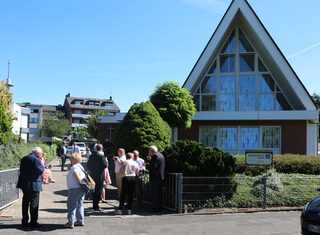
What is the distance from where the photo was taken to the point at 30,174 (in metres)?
6.74

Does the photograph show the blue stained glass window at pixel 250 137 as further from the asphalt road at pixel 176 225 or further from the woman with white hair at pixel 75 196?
the woman with white hair at pixel 75 196

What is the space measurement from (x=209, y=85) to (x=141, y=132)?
40.1ft

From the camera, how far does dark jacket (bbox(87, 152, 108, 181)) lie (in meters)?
8.61

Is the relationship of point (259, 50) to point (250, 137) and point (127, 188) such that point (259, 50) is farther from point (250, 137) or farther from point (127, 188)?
point (127, 188)

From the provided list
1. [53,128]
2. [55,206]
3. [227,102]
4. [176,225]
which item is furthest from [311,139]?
[53,128]

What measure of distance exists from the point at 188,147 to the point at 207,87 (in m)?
14.1

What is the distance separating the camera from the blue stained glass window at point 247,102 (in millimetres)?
21844

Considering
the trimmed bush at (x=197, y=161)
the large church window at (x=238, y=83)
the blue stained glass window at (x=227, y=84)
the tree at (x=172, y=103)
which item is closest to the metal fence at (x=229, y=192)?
the trimmed bush at (x=197, y=161)

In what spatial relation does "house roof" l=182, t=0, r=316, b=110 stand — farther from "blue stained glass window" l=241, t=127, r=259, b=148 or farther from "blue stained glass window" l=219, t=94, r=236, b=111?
"blue stained glass window" l=241, t=127, r=259, b=148

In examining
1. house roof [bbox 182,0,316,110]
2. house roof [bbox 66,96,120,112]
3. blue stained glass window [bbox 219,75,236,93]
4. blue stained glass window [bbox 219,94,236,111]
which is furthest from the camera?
house roof [bbox 66,96,120,112]

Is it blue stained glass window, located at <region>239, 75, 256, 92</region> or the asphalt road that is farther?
blue stained glass window, located at <region>239, 75, 256, 92</region>

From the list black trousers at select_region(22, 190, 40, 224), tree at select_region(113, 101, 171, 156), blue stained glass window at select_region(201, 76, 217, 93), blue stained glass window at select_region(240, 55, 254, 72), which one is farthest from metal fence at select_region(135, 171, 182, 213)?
blue stained glass window at select_region(240, 55, 254, 72)

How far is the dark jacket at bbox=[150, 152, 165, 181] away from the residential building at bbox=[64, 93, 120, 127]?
261 feet

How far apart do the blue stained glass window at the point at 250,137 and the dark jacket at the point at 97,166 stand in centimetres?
1447
